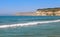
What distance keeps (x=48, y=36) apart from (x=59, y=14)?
104843 mm

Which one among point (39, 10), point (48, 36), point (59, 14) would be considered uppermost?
point (39, 10)

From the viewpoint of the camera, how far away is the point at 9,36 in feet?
38.6

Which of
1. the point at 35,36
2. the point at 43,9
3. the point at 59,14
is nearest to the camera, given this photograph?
the point at 35,36

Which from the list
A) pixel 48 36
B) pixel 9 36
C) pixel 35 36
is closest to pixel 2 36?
pixel 9 36

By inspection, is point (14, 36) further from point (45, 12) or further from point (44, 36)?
point (45, 12)

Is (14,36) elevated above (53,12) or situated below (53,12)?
below

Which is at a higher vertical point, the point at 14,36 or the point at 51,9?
the point at 51,9

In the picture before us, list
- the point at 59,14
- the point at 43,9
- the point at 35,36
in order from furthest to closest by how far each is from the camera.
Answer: the point at 43,9, the point at 59,14, the point at 35,36

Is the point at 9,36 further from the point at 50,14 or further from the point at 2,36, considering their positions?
the point at 50,14

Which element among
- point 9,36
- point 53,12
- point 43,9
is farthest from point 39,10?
point 9,36

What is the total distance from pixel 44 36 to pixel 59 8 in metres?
110

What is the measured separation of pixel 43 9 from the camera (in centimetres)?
12331

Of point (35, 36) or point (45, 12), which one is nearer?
point (35, 36)

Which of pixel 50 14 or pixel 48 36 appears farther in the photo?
pixel 50 14
